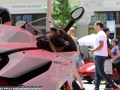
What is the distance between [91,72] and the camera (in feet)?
43.2

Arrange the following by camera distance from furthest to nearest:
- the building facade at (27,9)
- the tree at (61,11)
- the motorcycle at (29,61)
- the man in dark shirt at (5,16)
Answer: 1. the building facade at (27,9)
2. the tree at (61,11)
3. the man in dark shirt at (5,16)
4. the motorcycle at (29,61)

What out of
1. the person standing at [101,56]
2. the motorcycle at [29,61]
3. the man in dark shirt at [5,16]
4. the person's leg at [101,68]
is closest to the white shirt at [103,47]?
the person standing at [101,56]

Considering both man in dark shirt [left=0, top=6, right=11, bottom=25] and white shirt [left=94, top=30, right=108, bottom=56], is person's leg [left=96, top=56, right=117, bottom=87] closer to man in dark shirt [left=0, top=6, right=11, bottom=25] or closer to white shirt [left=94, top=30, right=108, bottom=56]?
white shirt [left=94, top=30, right=108, bottom=56]

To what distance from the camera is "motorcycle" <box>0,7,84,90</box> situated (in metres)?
2.79

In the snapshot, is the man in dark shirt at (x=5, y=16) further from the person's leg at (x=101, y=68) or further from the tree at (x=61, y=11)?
the tree at (x=61, y=11)

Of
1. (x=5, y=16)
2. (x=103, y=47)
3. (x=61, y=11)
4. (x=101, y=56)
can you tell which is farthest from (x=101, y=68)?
(x=61, y=11)

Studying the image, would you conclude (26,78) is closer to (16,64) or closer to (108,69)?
(16,64)

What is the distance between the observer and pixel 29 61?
2.86 m

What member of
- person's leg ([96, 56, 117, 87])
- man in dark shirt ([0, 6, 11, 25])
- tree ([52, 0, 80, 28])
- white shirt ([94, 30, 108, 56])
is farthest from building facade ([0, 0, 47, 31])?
man in dark shirt ([0, 6, 11, 25])

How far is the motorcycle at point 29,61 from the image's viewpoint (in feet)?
9.14

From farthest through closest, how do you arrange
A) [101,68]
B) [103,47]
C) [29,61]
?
[103,47], [101,68], [29,61]

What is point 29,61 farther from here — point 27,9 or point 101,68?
point 27,9

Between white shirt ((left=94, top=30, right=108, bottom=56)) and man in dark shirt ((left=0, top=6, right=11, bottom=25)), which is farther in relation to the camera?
white shirt ((left=94, top=30, right=108, bottom=56))

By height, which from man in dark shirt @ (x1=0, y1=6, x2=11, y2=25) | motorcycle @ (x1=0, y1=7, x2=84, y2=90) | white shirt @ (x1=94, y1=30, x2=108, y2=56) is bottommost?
white shirt @ (x1=94, y1=30, x2=108, y2=56)
